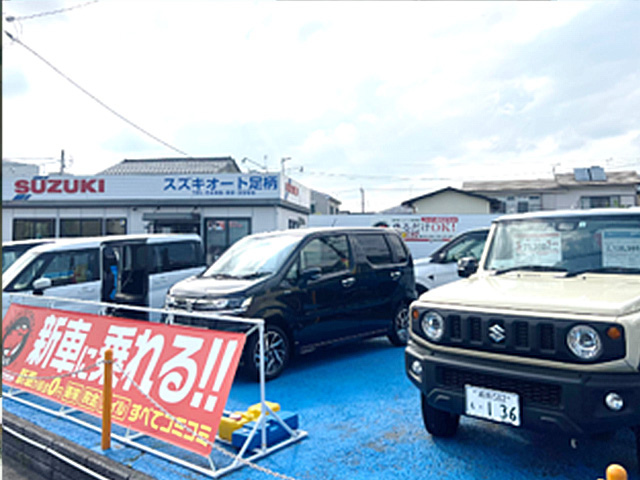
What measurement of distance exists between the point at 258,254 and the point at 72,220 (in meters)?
15.8

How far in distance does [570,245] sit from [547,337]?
56.8 inches

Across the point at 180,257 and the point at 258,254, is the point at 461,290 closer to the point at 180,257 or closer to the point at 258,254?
the point at 258,254

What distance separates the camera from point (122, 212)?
65.3 ft

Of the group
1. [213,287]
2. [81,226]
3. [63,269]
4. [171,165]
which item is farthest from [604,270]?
[171,165]

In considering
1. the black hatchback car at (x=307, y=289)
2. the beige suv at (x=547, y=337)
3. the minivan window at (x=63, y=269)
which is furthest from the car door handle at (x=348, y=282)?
the minivan window at (x=63, y=269)

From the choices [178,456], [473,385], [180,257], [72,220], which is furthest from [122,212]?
[473,385]

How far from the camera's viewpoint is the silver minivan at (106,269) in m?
7.98

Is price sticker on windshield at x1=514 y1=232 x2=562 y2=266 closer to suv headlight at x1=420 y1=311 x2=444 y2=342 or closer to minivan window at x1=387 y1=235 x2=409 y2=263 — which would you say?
suv headlight at x1=420 y1=311 x2=444 y2=342

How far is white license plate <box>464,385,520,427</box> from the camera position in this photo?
3242 millimetres

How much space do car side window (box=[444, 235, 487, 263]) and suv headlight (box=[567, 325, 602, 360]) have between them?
579cm

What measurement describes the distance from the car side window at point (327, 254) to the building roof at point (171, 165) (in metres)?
21.6

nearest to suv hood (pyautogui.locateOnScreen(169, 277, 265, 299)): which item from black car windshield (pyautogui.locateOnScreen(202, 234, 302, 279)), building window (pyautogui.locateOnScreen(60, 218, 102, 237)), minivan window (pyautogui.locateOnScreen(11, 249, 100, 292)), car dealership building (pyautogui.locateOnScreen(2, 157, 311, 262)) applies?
black car windshield (pyautogui.locateOnScreen(202, 234, 302, 279))

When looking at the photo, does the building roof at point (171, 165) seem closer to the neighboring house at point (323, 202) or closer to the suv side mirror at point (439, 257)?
the neighboring house at point (323, 202)

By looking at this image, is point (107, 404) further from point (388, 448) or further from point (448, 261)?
point (448, 261)
